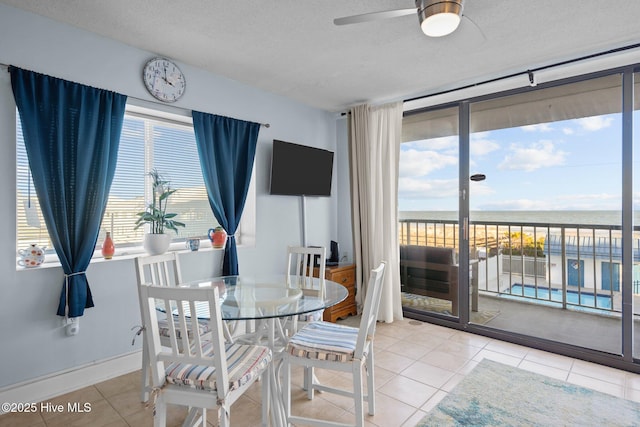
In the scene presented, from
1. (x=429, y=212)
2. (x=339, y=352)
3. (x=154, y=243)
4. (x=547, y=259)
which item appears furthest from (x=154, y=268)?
(x=547, y=259)

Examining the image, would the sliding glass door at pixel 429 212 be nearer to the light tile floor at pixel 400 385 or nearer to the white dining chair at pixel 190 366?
the light tile floor at pixel 400 385

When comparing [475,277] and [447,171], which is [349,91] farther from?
[475,277]

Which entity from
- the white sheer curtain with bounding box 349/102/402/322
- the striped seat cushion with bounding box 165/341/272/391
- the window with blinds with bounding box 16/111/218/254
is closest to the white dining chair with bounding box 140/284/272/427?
the striped seat cushion with bounding box 165/341/272/391

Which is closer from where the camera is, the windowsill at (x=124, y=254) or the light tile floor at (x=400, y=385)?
the light tile floor at (x=400, y=385)

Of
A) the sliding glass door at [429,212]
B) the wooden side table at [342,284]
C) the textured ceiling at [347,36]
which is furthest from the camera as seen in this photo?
the wooden side table at [342,284]

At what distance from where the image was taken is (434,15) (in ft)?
6.00

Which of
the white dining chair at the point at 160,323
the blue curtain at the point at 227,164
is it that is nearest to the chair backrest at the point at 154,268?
the white dining chair at the point at 160,323

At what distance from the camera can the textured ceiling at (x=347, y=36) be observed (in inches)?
86.2

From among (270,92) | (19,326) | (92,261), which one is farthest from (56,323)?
(270,92)

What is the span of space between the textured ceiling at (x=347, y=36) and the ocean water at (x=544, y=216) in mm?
1307

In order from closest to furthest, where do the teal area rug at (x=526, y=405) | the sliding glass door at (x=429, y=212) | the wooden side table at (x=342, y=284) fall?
1. the teal area rug at (x=526, y=405)
2. the sliding glass door at (x=429, y=212)
3. the wooden side table at (x=342, y=284)

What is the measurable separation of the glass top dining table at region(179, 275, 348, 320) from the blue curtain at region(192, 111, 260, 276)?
68cm

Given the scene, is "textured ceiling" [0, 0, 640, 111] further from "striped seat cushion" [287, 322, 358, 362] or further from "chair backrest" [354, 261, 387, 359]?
"striped seat cushion" [287, 322, 358, 362]

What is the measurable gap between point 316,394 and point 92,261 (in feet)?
6.22
